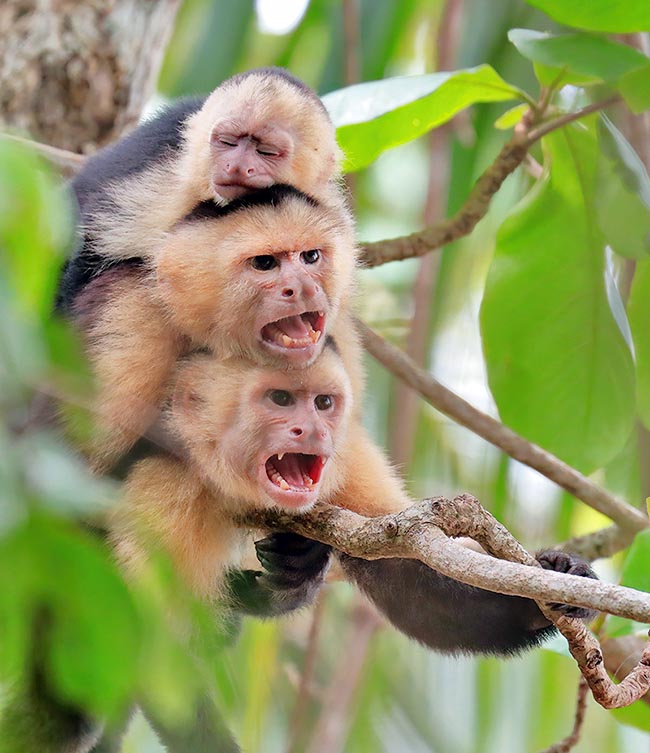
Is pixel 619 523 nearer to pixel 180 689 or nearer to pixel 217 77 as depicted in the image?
pixel 180 689

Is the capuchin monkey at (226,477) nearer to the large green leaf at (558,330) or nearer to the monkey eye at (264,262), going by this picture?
the monkey eye at (264,262)

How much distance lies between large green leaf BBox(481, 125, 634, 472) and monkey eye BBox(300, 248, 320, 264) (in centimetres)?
37

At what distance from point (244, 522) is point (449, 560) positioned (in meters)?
0.54

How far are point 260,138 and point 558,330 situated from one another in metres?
0.56

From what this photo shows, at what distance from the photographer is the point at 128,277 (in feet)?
4.77

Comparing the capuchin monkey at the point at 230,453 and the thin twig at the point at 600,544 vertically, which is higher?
the capuchin monkey at the point at 230,453

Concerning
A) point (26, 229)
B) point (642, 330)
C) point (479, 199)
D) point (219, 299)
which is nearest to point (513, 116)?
point (479, 199)

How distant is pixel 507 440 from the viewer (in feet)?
5.49

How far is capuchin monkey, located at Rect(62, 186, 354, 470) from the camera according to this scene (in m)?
1.34

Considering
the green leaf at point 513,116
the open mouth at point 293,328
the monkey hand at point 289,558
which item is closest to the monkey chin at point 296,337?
the open mouth at point 293,328

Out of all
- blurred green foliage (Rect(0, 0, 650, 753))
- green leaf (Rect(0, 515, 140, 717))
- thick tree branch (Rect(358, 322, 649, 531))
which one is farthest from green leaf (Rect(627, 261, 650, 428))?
green leaf (Rect(0, 515, 140, 717))

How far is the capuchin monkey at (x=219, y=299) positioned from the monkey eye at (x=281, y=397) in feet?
0.12

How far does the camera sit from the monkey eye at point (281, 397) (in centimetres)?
135

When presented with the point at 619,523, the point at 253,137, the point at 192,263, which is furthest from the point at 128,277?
the point at 619,523
